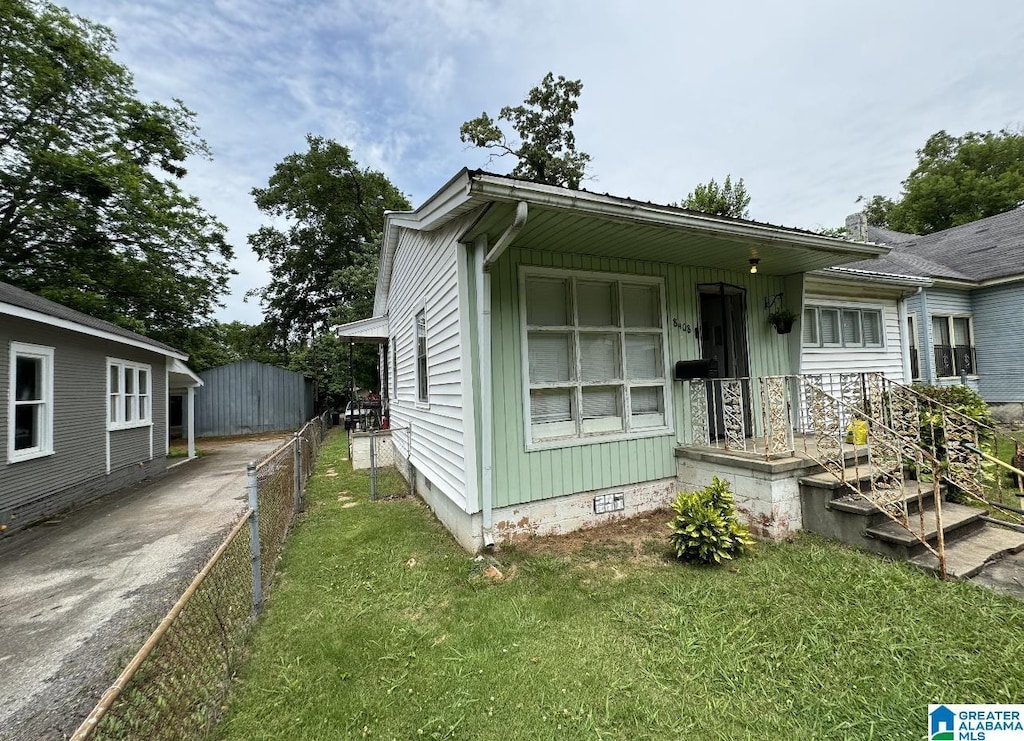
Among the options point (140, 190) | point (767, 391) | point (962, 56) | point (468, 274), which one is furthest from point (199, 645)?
point (962, 56)

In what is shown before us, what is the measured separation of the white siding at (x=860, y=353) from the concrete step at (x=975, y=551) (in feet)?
9.24

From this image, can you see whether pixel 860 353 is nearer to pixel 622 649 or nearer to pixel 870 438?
pixel 870 438

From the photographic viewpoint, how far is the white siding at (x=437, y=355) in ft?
13.5

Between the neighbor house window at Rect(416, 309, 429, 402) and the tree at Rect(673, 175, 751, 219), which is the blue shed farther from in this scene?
the tree at Rect(673, 175, 751, 219)

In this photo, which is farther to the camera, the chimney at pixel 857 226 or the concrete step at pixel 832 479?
the chimney at pixel 857 226

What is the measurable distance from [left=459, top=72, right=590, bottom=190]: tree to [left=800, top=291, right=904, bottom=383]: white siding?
15831 millimetres

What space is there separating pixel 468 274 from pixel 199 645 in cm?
330

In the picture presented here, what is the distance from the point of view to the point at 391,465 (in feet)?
31.0

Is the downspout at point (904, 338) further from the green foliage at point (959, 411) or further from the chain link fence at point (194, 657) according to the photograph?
the chain link fence at point (194, 657)

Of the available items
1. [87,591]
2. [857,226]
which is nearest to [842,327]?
[857,226]

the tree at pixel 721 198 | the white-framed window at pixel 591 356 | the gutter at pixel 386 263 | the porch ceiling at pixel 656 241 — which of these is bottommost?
the white-framed window at pixel 591 356

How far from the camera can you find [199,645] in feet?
7.55

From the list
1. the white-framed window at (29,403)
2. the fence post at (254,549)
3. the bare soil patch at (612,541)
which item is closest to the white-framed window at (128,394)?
the white-framed window at (29,403)

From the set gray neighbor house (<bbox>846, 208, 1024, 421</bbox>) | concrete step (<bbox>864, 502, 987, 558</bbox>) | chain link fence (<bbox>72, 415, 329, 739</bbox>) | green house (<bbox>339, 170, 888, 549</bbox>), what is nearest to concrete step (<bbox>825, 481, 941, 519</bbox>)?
concrete step (<bbox>864, 502, 987, 558</bbox>)
